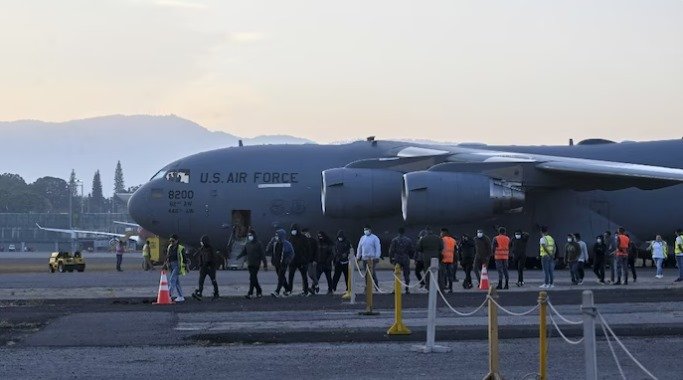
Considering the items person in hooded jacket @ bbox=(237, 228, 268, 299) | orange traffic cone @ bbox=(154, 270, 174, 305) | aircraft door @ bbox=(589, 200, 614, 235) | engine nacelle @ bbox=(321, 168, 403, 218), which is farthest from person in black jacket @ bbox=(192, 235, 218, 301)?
aircraft door @ bbox=(589, 200, 614, 235)

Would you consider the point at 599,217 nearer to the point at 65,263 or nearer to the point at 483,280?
the point at 483,280

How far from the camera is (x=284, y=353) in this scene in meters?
17.9

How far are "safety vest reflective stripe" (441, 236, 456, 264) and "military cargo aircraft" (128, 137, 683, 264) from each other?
657 cm

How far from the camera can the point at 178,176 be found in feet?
142

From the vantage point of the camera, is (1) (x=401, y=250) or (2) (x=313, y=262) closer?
(1) (x=401, y=250)

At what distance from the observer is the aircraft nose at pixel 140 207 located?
4347cm

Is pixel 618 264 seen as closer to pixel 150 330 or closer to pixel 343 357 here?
pixel 150 330

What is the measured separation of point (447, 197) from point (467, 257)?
505 cm

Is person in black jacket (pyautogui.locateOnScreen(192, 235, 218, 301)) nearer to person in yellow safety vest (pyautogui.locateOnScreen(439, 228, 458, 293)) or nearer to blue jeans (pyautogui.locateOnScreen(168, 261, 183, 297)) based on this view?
blue jeans (pyautogui.locateOnScreen(168, 261, 183, 297))

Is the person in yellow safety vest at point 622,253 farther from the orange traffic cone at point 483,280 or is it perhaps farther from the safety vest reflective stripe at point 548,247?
the orange traffic cone at point 483,280

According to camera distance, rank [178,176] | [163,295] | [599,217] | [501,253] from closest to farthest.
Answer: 1. [163,295]
2. [501,253]
3. [599,217]
4. [178,176]

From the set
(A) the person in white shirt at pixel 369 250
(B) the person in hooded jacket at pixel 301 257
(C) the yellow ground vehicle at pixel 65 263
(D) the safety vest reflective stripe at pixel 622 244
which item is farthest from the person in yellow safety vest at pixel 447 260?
(C) the yellow ground vehicle at pixel 65 263

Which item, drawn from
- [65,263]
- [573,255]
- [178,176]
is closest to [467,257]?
[573,255]

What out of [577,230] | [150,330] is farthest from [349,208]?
[150,330]
